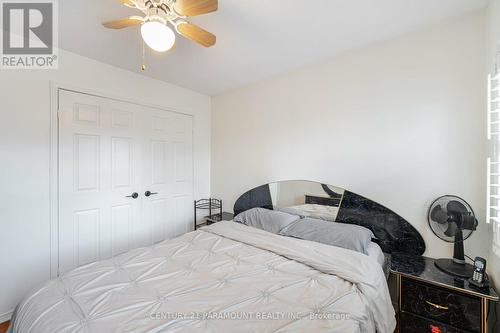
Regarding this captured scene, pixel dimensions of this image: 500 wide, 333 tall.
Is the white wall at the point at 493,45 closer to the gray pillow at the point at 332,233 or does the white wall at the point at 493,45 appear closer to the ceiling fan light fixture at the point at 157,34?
the gray pillow at the point at 332,233

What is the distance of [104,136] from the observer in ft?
8.27

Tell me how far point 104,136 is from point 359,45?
9.05 feet

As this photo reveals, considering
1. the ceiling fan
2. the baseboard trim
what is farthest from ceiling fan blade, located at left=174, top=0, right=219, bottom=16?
the baseboard trim

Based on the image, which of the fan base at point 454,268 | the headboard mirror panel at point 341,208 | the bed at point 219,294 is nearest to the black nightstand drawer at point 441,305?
the fan base at point 454,268

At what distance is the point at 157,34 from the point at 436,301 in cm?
241

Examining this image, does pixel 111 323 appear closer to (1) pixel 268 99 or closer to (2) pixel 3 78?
(2) pixel 3 78

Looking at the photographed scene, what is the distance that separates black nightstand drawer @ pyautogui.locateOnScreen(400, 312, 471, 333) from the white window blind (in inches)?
22.5

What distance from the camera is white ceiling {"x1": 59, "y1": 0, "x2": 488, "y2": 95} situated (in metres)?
1.60

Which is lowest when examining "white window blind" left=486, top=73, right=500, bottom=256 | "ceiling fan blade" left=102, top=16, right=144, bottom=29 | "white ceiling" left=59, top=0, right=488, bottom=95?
"white window blind" left=486, top=73, right=500, bottom=256

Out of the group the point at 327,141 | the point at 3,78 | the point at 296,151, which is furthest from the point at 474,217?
the point at 3,78

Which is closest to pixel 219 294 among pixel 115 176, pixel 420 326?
pixel 420 326

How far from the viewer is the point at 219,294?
1255 mm

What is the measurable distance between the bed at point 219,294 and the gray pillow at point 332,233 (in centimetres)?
9

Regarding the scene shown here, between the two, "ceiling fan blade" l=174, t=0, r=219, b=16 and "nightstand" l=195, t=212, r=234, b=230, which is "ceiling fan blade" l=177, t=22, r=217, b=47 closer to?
"ceiling fan blade" l=174, t=0, r=219, b=16
